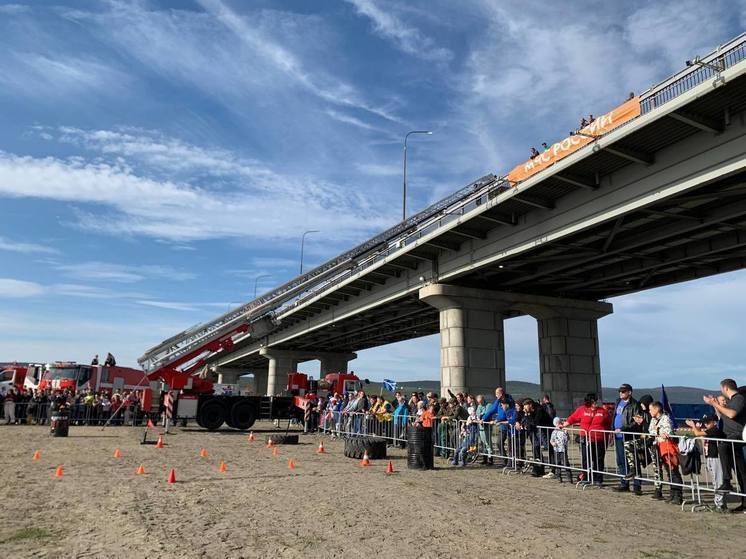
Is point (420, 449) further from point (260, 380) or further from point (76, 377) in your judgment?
point (260, 380)

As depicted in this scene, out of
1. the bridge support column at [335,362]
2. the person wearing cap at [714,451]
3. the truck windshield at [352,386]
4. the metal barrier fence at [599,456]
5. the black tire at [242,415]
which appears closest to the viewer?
the person wearing cap at [714,451]

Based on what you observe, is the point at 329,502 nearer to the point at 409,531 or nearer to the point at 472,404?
the point at 409,531

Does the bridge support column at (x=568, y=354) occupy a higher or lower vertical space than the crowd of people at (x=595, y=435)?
higher

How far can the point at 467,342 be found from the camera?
25125 millimetres

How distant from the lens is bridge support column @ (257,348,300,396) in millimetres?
56906

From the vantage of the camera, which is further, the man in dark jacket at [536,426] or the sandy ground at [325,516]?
the man in dark jacket at [536,426]

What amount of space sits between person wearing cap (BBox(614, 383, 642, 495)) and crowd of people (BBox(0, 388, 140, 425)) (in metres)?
22.6

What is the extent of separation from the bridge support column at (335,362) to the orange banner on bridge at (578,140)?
48.1 m

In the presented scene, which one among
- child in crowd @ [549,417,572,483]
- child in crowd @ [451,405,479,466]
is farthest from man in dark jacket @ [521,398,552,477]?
child in crowd @ [451,405,479,466]

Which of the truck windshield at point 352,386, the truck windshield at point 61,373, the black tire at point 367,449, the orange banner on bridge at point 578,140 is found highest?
the orange banner on bridge at point 578,140

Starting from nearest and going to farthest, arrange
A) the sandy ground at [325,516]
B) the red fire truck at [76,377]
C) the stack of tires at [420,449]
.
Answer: the sandy ground at [325,516] → the stack of tires at [420,449] → the red fire truck at [76,377]

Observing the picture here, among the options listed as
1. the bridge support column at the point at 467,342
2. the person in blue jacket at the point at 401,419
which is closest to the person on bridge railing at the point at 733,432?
the person in blue jacket at the point at 401,419

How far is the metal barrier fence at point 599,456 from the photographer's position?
28.9 ft

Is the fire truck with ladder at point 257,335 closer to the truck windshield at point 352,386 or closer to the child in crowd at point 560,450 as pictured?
the truck windshield at point 352,386
